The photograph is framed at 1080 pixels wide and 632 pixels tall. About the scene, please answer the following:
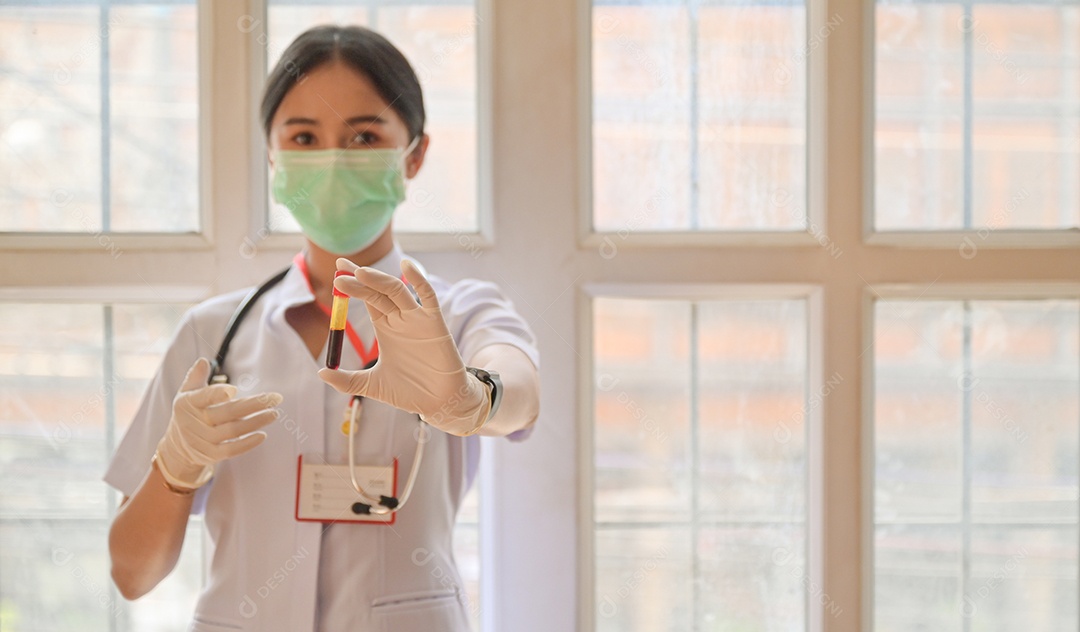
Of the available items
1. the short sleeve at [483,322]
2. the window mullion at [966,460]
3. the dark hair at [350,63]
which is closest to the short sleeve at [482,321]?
the short sleeve at [483,322]

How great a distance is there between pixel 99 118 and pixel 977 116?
1538 millimetres

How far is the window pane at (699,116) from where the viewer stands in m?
1.41

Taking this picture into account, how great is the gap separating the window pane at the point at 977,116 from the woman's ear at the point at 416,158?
0.79m

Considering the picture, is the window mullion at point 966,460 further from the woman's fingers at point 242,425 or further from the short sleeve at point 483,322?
the woman's fingers at point 242,425

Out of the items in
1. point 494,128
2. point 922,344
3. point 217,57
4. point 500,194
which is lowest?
point 922,344

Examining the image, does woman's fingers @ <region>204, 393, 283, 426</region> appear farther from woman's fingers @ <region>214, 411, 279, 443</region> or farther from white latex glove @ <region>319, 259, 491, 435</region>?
white latex glove @ <region>319, 259, 491, 435</region>

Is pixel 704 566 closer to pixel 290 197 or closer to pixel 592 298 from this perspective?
pixel 592 298

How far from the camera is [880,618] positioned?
1.43 metres

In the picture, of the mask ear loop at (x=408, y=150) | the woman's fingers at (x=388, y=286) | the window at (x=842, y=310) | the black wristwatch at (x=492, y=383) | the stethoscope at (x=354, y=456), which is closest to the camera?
the woman's fingers at (x=388, y=286)

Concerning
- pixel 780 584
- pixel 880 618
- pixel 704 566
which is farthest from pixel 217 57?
pixel 880 618

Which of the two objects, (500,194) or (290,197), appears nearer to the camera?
(290,197)

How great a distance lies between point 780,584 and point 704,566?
0.14 m

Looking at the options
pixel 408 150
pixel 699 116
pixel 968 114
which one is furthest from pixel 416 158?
pixel 968 114

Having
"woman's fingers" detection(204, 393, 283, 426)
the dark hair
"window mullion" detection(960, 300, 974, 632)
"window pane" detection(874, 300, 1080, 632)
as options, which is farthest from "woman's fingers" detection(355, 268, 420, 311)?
"window mullion" detection(960, 300, 974, 632)
